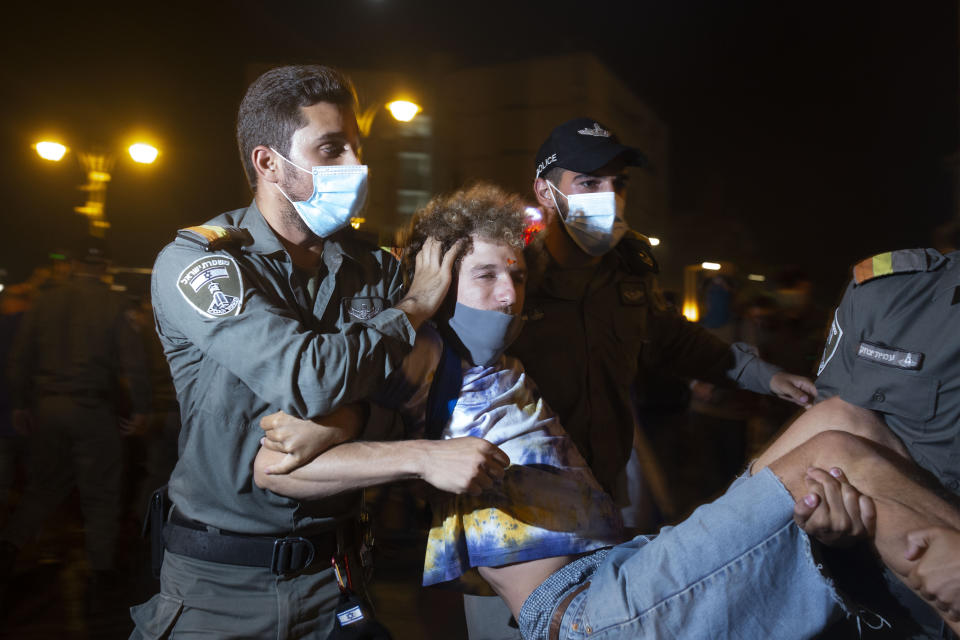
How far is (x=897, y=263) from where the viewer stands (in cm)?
165

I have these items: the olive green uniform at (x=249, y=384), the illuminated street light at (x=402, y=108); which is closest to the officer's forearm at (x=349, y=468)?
the olive green uniform at (x=249, y=384)

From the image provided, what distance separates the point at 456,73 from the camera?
47.7ft

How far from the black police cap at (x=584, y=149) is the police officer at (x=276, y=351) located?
0.86m

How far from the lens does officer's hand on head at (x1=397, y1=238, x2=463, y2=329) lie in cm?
159

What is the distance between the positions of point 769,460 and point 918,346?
1.46ft

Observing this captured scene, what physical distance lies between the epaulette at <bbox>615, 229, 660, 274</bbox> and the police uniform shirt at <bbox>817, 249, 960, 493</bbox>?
2.79 ft

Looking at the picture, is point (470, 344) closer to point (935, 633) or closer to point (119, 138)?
point (935, 633)

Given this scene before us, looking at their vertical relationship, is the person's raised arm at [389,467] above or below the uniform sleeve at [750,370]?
below

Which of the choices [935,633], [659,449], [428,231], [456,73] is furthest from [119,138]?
[935,633]

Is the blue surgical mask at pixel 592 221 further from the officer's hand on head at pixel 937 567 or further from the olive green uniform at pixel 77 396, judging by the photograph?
the olive green uniform at pixel 77 396

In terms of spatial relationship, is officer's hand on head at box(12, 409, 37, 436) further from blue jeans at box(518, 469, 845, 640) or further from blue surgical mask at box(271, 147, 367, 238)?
blue jeans at box(518, 469, 845, 640)

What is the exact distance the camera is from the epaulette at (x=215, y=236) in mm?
1531

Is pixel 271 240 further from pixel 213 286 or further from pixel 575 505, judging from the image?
pixel 575 505

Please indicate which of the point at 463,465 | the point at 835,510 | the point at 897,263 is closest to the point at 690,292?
the point at 897,263
